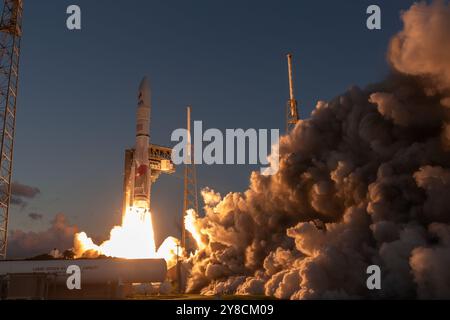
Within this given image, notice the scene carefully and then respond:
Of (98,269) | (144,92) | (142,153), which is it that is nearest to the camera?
(98,269)

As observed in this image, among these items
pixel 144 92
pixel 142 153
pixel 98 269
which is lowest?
pixel 98 269

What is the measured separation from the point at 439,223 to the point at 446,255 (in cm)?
441

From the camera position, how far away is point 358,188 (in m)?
54.9

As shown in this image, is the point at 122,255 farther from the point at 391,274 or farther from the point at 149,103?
the point at 391,274

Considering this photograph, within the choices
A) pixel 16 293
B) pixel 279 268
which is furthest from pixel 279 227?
pixel 16 293

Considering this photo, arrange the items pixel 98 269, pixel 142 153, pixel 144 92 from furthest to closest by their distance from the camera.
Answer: pixel 144 92 → pixel 142 153 → pixel 98 269

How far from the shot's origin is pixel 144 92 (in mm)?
75938

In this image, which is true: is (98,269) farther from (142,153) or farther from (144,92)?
(144,92)

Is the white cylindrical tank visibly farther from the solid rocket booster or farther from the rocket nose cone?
the rocket nose cone

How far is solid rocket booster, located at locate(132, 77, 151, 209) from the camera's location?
74.9 metres

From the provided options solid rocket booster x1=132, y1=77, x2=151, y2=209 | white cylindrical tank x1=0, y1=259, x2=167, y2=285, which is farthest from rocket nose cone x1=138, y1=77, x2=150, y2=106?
white cylindrical tank x1=0, y1=259, x2=167, y2=285

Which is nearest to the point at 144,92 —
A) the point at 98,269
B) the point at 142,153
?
the point at 142,153

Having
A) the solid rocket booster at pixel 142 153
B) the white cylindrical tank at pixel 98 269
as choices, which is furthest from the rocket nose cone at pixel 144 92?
the white cylindrical tank at pixel 98 269

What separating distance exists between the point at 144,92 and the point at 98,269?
87.0 feet
